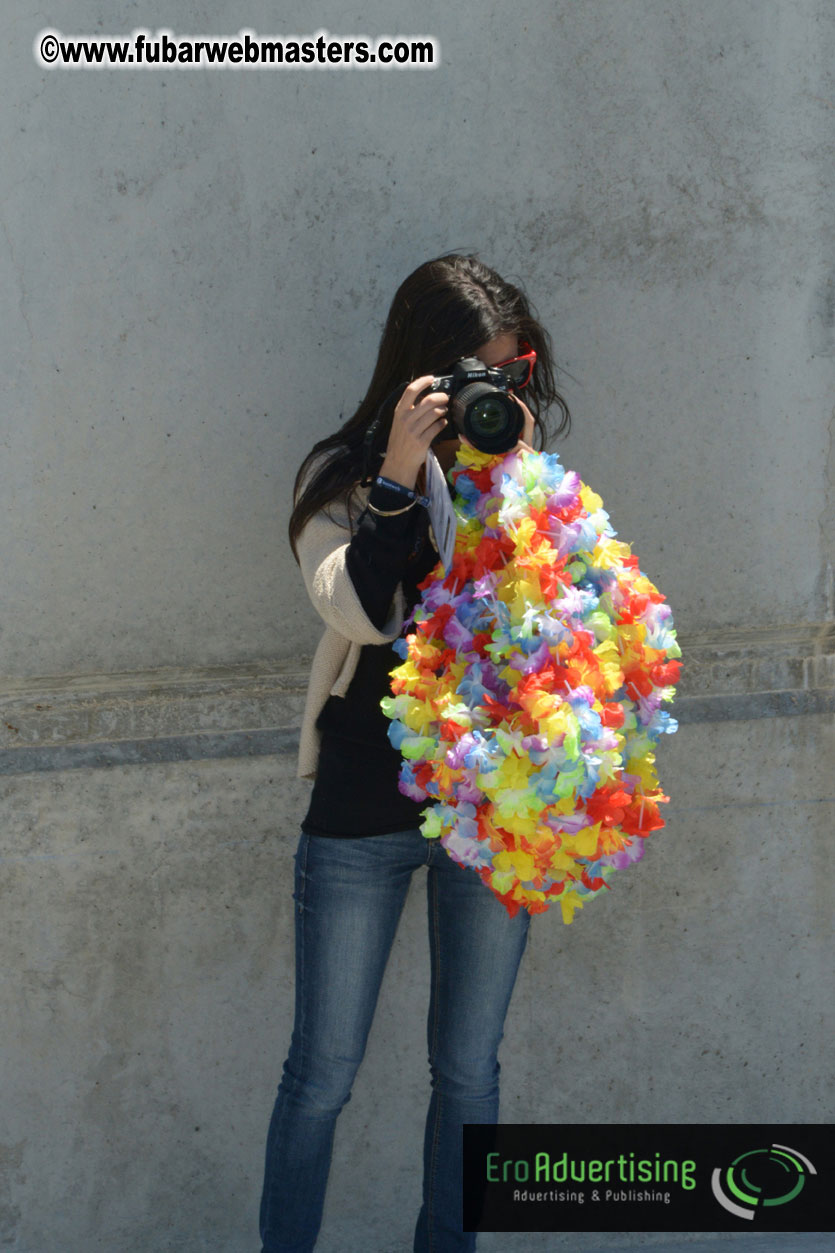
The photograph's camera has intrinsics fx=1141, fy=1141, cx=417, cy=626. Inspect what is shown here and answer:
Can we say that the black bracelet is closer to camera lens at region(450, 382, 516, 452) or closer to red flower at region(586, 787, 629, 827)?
camera lens at region(450, 382, 516, 452)

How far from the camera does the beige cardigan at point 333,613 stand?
1994 mm

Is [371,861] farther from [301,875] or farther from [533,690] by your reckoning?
[533,690]

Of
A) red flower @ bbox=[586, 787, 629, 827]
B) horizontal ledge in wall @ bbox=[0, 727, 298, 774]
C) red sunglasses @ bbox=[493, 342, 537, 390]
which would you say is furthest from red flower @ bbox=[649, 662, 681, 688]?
horizontal ledge in wall @ bbox=[0, 727, 298, 774]

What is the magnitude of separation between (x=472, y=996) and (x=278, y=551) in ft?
3.62

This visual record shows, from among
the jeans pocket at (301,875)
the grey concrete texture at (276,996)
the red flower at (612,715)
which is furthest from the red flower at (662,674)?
the grey concrete texture at (276,996)

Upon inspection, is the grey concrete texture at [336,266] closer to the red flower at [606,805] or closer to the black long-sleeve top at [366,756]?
the black long-sleeve top at [366,756]

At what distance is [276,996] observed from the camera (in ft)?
9.27

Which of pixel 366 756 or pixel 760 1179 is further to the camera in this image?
pixel 760 1179

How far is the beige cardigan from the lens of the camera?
1.99m

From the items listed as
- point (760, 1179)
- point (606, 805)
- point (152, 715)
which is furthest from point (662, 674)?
point (760, 1179)

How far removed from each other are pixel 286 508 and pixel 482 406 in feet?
2.72

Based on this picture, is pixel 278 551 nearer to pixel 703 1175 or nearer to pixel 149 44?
pixel 149 44

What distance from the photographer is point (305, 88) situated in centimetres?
254

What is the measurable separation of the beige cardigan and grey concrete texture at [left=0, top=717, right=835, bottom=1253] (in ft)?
1.86
